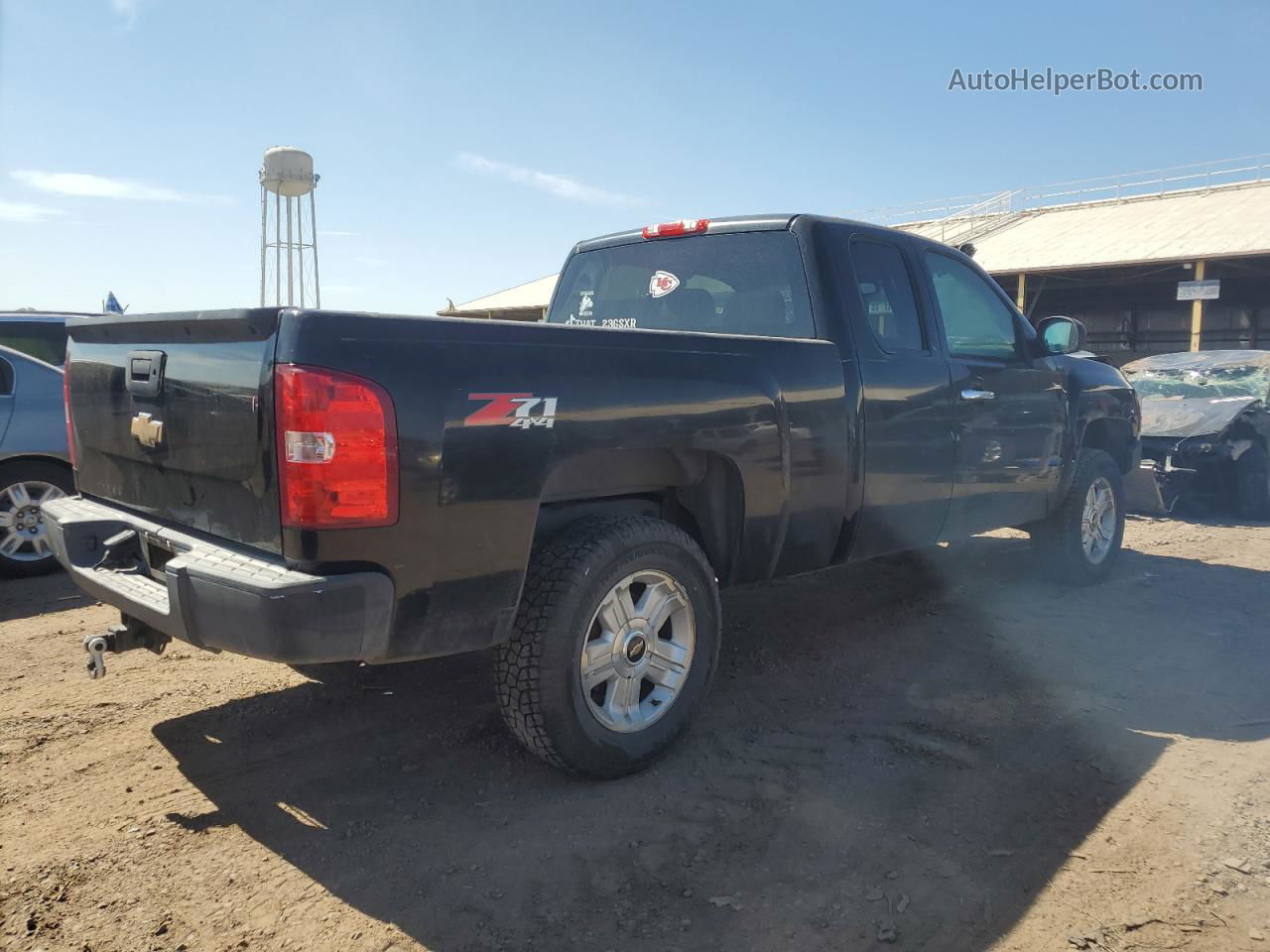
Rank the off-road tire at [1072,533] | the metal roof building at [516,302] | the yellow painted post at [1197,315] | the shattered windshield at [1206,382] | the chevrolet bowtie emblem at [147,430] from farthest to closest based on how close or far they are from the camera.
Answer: the metal roof building at [516,302]
the yellow painted post at [1197,315]
the shattered windshield at [1206,382]
the off-road tire at [1072,533]
the chevrolet bowtie emblem at [147,430]

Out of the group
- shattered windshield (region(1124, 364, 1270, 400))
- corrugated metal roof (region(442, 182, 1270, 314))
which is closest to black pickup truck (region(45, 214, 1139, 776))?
shattered windshield (region(1124, 364, 1270, 400))

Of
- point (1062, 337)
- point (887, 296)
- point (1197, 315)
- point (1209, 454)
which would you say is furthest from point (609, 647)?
point (1197, 315)

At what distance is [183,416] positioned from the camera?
2926 millimetres

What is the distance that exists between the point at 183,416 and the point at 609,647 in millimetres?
1558

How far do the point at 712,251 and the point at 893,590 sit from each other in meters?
2.65

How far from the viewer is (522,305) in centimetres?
3075

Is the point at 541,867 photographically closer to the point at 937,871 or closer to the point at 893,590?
the point at 937,871

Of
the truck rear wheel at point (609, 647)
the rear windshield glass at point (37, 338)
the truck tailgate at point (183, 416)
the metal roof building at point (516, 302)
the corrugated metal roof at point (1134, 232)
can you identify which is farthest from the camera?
the metal roof building at point (516, 302)

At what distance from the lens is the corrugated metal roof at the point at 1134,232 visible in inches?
783

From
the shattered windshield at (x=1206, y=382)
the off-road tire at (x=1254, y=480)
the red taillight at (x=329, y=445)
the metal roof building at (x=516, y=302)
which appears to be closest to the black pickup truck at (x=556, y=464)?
the red taillight at (x=329, y=445)

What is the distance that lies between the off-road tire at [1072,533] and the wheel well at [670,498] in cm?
307

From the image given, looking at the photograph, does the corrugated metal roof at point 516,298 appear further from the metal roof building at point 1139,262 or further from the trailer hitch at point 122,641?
the trailer hitch at point 122,641

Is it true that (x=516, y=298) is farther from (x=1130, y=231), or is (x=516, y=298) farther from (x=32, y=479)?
(x=32, y=479)

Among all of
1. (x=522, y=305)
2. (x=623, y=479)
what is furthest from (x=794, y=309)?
(x=522, y=305)
